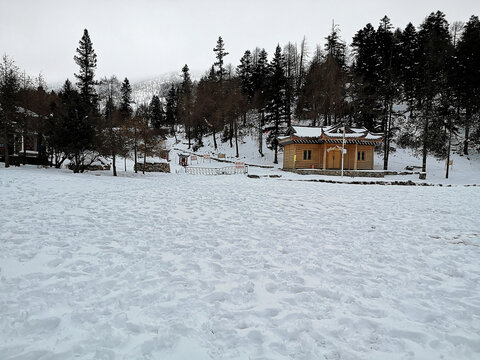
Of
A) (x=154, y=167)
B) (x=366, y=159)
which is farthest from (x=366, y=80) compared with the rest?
(x=154, y=167)

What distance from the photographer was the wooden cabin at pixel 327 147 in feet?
103

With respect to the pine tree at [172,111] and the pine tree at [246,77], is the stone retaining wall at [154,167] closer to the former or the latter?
the pine tree at [246,77]

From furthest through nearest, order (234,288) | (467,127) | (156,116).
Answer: (156,116), (467,127), (234,288)

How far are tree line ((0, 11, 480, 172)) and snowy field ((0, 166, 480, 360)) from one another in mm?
18219

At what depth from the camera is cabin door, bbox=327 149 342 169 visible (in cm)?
3275

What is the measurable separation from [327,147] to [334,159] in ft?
8.12

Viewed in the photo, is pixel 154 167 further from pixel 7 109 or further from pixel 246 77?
pixel 246 77

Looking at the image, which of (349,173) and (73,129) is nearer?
(73,129)

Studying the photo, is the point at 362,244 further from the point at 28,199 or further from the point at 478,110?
the point at 478,110

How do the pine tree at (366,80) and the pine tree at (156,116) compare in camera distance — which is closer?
the pine tree at (366,80)

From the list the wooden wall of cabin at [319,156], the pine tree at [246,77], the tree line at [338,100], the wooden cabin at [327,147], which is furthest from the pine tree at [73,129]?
the pine tree at [246,77]

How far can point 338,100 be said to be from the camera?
40.1m

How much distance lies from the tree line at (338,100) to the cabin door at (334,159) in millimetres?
6210

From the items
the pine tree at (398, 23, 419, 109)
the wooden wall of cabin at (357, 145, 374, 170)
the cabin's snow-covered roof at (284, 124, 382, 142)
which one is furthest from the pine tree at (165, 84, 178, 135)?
the pine tree at (398, 23, 419, 109)
